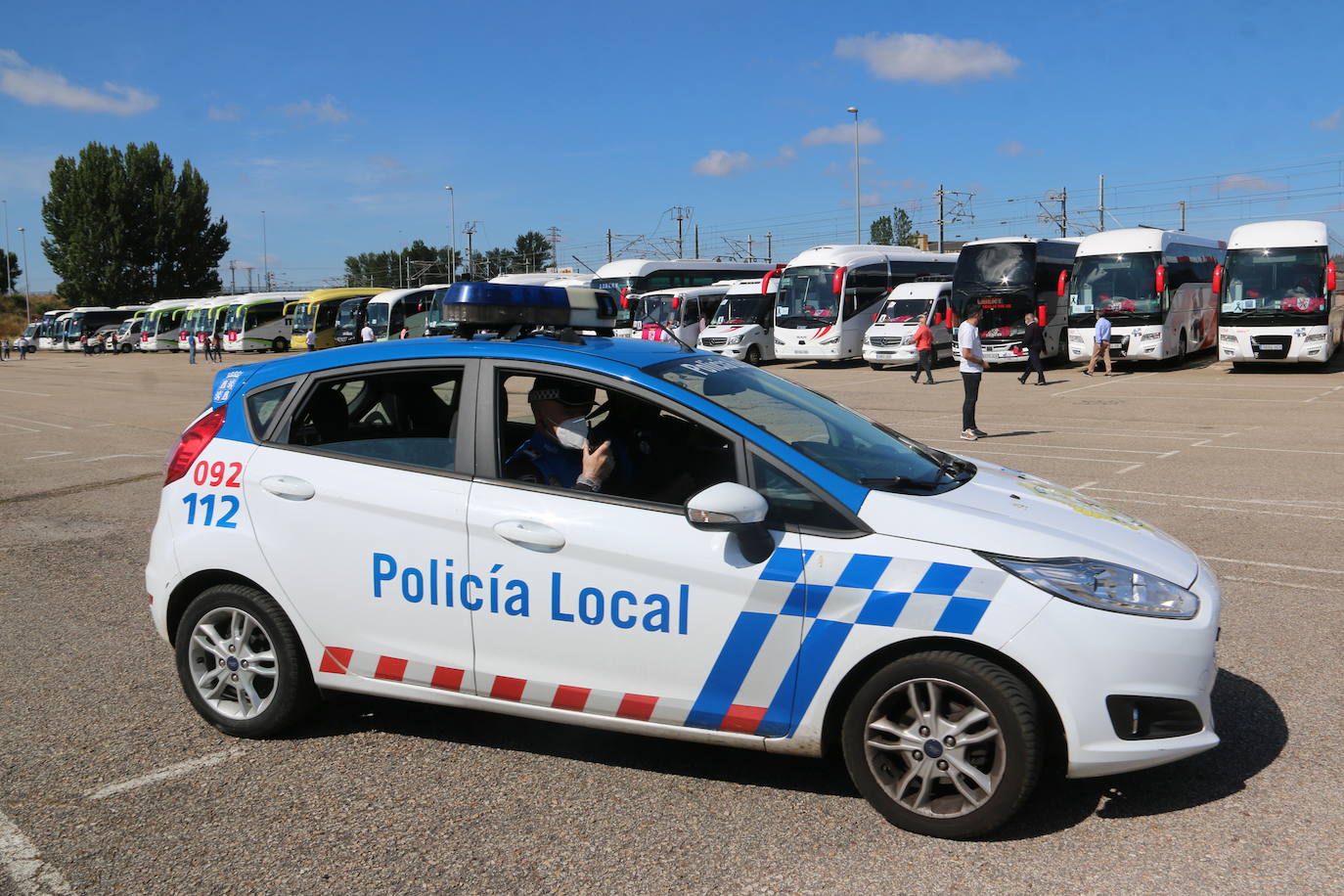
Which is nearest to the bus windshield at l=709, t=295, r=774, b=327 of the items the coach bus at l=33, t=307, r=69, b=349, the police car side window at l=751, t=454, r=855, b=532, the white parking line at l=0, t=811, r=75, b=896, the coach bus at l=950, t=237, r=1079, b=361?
the coach bus at l=950, t=237, r=1079, b=361

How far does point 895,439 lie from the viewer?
14.9 feet

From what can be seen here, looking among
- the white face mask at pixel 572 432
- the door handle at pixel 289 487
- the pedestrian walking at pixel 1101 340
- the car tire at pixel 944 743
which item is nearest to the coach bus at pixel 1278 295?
the pedestrian walking at pixel 1101 340

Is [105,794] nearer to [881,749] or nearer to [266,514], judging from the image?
[266,514]

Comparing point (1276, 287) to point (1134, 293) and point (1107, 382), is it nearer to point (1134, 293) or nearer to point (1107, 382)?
point (1134, 293)

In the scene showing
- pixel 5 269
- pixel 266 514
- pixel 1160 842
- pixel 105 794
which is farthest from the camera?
pixel 5 269

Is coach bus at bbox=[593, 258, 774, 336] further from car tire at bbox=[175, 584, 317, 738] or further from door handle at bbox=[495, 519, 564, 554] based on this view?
door handle at bbox=[495, 519, 564, 554]

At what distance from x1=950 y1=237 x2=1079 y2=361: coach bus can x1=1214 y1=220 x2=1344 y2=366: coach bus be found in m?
4.60

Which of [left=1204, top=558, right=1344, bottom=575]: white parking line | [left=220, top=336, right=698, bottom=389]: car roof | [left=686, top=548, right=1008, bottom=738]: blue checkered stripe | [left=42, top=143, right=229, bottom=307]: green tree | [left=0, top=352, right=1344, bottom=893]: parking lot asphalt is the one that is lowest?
[left=1204, top=558, right=1344, bottom=575]: white parking line

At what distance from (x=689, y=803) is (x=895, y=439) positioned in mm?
1682

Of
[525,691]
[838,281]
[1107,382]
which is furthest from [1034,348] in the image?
[525,691]

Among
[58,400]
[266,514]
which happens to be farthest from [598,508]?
[58,400]

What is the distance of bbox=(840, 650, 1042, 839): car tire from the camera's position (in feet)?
10.8

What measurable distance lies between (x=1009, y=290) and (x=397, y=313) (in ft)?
100

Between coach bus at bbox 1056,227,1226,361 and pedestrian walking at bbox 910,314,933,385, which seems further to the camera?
coach bus at bbox 1056,227,1226,361
